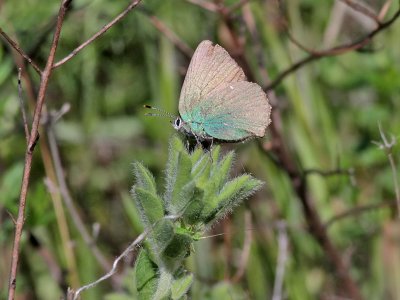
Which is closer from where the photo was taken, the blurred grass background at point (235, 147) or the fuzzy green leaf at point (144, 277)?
the fuzzy green leaf at point (144, 277)

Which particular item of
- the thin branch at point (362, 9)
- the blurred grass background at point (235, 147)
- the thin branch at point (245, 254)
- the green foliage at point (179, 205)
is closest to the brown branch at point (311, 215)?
the blurred grass background at point (235, 147)

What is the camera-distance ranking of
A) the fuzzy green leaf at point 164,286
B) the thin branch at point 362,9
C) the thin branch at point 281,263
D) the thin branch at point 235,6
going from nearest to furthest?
the fuzzy green leaf at point 164,286
the thin branch at point 362,9
the thin branch at point 281,263
the thin branch at point 235,6

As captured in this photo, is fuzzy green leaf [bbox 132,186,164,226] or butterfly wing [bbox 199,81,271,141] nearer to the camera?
fuzzy green leaf [bbox 132,186,164,226]

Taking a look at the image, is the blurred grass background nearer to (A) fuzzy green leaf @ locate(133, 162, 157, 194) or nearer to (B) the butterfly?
(B) the butterfly

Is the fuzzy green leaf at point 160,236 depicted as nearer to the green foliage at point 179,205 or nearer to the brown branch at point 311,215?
the green foliage at point 179,205

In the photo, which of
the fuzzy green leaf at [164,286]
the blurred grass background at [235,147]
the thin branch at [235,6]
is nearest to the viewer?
the fuzzy green leaf at [164,286]

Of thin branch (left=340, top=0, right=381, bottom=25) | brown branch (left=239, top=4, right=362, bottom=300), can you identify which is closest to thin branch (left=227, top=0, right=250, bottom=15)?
brown branch (left=239, top=4, right=362, bottom=300)

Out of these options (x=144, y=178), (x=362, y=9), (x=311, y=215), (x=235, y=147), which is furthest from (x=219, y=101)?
(x=235, y=147)
